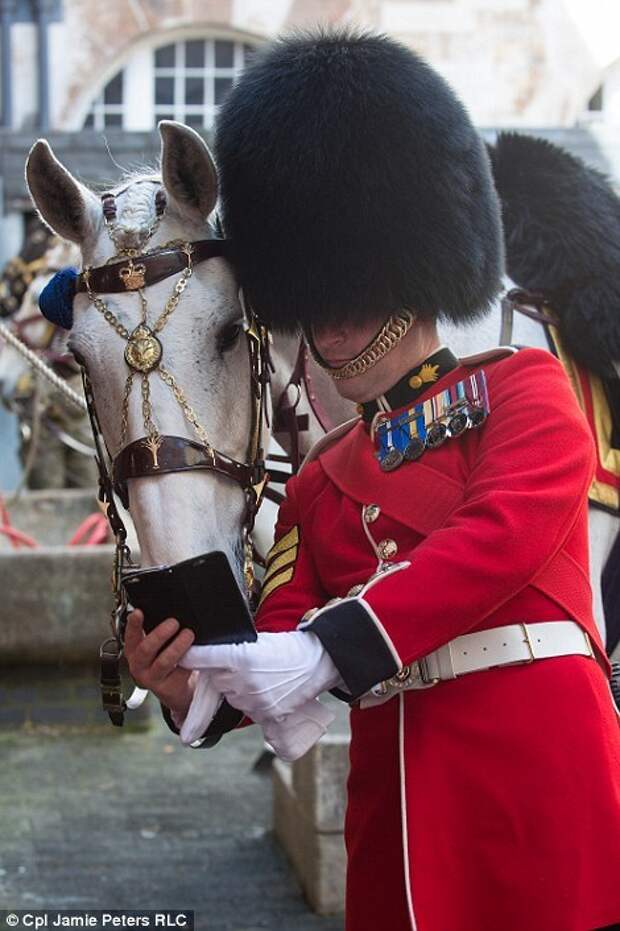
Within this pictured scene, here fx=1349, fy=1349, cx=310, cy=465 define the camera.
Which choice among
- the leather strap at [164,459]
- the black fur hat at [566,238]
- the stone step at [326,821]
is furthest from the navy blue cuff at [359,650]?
the stone step at [326,821]

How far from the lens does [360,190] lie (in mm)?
2154

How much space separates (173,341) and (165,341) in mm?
16

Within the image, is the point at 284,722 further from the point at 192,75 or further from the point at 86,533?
the point at 192,75

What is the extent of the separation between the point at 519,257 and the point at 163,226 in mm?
1029

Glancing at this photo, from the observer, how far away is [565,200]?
3.12 meters

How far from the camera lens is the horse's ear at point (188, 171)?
2.36m

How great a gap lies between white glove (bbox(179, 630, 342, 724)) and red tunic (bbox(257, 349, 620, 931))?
1.3 inches

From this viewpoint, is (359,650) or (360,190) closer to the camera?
(359,650)

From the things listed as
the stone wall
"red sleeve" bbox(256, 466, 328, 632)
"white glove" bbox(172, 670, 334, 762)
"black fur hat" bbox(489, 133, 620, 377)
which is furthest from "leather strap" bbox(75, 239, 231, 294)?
the stone wall

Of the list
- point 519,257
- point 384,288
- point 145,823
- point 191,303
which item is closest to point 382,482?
point 384,288

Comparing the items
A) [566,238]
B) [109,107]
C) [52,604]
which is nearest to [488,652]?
[566,238]

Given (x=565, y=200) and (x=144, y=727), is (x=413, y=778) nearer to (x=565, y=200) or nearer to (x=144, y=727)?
(x=565, y=200)

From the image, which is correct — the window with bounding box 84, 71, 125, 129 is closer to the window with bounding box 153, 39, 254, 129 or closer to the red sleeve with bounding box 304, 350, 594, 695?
the window with bounding box 153, 39, 254, 129

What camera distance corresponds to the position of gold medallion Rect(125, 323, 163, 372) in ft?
7.19
